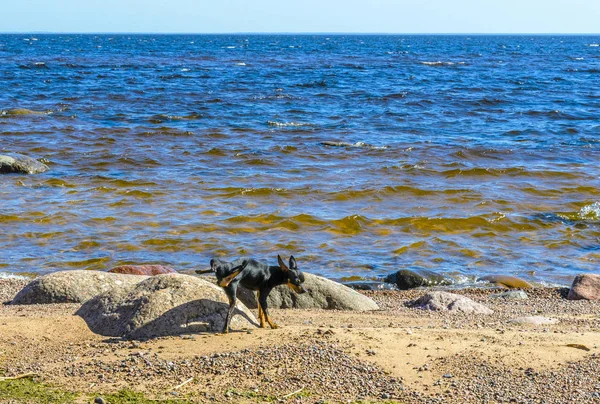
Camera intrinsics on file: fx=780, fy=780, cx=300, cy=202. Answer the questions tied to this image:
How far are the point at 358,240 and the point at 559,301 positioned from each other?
139 inches

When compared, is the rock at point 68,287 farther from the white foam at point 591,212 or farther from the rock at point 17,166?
the rock at point 17,166

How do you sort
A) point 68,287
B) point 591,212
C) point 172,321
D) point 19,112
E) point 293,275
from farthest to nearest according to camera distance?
1. point 19,112
2. point 591,212
3. point 68,287
4. point 172,321
5. point 293,275

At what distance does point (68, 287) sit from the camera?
8453 millimetres

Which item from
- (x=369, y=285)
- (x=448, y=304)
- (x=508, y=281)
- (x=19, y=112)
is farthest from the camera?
(x=19, y=112)

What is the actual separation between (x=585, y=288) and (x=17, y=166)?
39.0ft

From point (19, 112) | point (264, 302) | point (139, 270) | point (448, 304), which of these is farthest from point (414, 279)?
point (19, 112)

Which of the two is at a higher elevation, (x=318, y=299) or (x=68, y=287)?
(x=68, y=287)

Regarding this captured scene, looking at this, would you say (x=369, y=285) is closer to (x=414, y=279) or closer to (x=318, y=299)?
(x=414, y=279)

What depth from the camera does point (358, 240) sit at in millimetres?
12047

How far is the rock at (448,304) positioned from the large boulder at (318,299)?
0.55 m

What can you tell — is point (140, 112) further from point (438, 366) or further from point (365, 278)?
point (438, 366)

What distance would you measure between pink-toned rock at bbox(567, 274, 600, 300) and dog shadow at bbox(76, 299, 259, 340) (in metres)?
4.79

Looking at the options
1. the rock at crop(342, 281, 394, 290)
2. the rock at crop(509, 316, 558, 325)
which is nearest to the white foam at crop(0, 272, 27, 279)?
the rock at crop(342, 281, 394, 290)

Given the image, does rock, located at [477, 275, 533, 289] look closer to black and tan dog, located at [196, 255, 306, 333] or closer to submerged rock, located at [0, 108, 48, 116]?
black and tan dog, located at [196, 255, 306, 333]
